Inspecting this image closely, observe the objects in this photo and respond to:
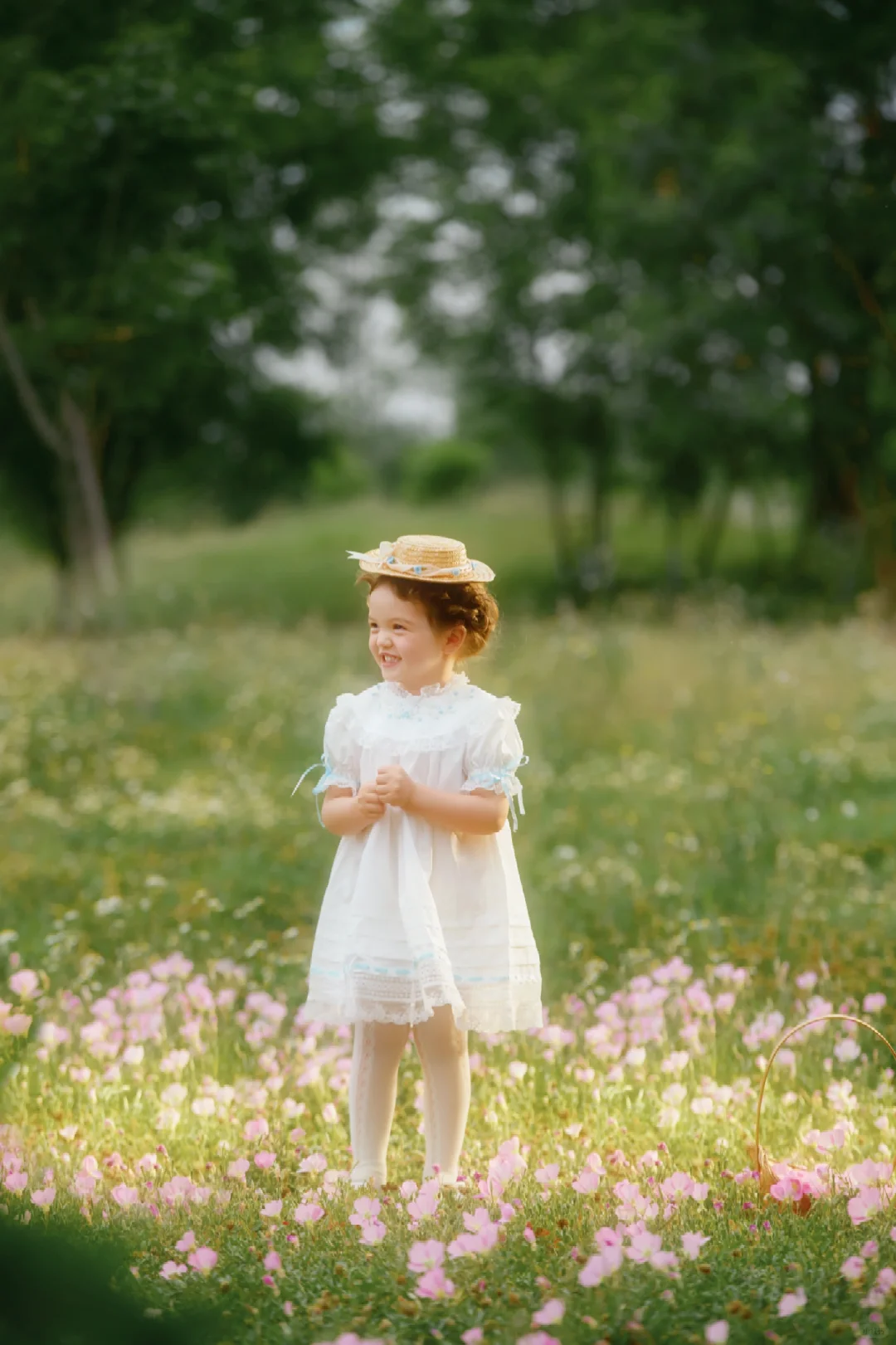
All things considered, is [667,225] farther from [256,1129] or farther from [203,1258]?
[203,1258]

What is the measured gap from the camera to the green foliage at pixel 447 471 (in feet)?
160

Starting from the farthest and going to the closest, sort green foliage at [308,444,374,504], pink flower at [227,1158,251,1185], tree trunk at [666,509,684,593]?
green foliage at [308,444,374,504] → tree trunk at [666,509,684,593] → pink flower at [227,1158,251,1185]

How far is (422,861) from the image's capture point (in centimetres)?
387

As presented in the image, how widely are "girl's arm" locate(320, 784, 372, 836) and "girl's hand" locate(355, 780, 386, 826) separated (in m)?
0.02

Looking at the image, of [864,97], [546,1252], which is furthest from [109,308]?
[546,1252]

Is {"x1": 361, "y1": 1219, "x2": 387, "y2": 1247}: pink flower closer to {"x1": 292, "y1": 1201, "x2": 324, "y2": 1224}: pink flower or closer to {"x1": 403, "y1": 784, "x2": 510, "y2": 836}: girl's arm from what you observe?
{"x1": 292, "y1": 1201, "x2": 324, "y2": 1224}: pink flower

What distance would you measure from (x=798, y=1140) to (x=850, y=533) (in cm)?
A: 2435

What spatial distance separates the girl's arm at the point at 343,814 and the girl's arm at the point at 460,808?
0.13m

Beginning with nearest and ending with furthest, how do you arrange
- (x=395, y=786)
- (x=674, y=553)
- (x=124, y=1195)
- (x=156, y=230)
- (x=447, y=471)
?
(x=124, y=1195) → (x=395, y=786) → (x=156, y=230) → (x=674, y=553) → (x=447, y=471)

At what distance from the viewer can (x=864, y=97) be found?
20172 millimetres

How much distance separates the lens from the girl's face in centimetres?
393

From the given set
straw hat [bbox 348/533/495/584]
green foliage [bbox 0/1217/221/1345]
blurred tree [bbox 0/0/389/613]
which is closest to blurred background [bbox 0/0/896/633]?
blurred tree [bbox 0/0/389/613]

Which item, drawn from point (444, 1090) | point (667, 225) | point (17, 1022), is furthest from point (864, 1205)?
point (667, 225)

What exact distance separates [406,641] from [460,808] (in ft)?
1.53
